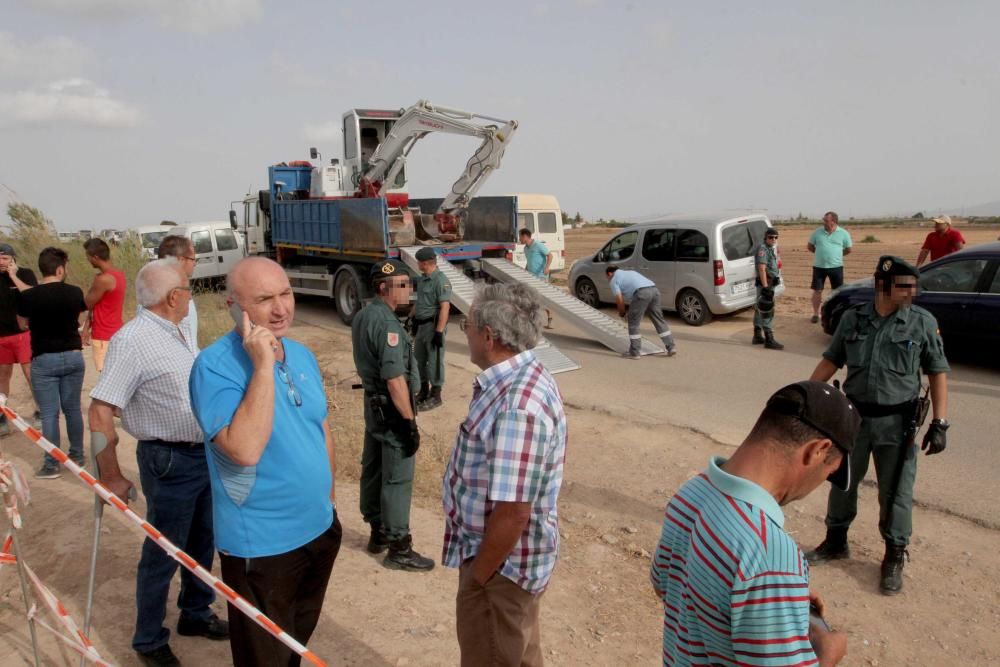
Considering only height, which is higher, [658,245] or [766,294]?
[658,245]

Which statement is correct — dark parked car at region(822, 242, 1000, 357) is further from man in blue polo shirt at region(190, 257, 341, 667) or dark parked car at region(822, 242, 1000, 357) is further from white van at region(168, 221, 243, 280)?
white van at region(168, 221, 243, 280)

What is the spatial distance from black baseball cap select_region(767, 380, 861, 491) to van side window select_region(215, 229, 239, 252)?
1829cm

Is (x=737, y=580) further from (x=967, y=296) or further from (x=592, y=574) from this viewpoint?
(x=967, y=296)

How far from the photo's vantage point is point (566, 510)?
495 centimetres

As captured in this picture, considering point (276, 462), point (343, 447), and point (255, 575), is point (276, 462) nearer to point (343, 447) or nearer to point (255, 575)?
point (255, 575)

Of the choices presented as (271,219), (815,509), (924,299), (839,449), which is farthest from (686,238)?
(839,449)

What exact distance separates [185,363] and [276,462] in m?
1.06

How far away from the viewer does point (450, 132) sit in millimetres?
12969

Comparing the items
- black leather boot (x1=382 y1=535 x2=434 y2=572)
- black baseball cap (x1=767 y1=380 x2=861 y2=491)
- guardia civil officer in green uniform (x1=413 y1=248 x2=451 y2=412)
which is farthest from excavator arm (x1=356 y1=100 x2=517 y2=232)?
black baseball cap (x1=767 y1=380 x2=861 y2=491)

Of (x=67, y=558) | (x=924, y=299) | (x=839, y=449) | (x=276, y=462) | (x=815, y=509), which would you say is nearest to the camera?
(x=839, y=449)

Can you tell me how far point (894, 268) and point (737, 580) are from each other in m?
3.02

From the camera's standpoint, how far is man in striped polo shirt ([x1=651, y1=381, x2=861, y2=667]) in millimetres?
1414

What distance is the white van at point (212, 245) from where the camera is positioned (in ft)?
57.5

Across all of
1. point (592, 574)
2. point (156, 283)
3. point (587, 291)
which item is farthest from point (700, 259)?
point (156, 283)
